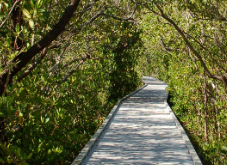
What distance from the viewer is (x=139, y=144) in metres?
7.53

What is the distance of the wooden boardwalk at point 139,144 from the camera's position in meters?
6.18

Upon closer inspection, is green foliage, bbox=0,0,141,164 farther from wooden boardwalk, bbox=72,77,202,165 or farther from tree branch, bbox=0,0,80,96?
wooden boardwalk, bbox=72,77,202,165

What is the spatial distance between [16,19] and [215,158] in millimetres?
5371

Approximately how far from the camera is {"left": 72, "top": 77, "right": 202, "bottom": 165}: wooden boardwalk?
20.3 feet

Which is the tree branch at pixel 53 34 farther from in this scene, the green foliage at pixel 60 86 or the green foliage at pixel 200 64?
the green foliage at pixel 200 64

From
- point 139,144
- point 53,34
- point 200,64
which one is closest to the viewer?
point 53,34

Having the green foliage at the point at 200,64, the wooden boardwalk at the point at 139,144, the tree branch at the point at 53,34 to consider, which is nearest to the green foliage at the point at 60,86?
the tree branch at the point at 53,34

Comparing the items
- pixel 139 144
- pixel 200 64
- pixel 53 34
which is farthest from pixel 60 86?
pixel 200 64

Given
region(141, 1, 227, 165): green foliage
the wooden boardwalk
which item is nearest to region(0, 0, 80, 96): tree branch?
the wooden boardwalk

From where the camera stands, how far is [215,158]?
7469 millimetres

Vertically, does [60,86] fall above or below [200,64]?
below

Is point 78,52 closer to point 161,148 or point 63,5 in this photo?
point 63,5

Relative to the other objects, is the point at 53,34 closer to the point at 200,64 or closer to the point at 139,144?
the point at 139,144

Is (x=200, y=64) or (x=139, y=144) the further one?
(x=200, y=64)
